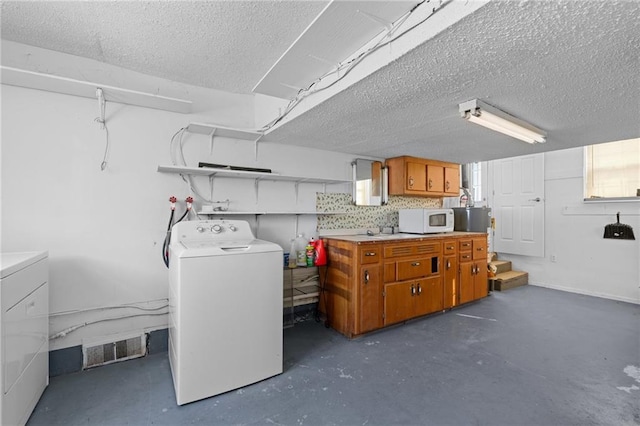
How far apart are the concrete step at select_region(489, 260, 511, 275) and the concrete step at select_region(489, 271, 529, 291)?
0.07 meters

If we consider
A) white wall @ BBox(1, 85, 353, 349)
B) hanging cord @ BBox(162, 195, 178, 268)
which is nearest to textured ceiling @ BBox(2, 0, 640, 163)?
white wall @ BBox(1, 85, 353, 349)

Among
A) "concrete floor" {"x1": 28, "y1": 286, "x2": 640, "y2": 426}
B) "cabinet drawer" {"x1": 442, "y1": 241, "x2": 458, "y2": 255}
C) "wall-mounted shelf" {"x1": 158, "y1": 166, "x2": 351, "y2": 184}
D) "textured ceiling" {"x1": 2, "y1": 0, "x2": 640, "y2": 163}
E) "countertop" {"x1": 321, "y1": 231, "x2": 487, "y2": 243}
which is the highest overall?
"textured ceiling" {"x1": 2, "y1": 0, "x2": 640, "y2": 163}

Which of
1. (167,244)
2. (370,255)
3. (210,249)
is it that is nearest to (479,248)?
(370,255)

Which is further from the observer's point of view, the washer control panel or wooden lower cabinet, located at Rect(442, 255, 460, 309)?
wooden lower cabinet, located at Rect(442, 255, 460, 309)

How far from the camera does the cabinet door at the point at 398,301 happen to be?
304 centimetres

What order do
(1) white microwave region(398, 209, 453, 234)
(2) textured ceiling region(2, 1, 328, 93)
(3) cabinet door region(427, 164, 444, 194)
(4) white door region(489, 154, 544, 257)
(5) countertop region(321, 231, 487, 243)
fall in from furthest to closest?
(4) white door region(489, 154, 544, 257) → (3) cabinet door region(427, 164, 444, 194) → (1) white microwave region(398, 209, 453, 234) → (5) countertop region(321, 231, 487, 243) → (2) textured ceiling region(2, 1, 328, 93)

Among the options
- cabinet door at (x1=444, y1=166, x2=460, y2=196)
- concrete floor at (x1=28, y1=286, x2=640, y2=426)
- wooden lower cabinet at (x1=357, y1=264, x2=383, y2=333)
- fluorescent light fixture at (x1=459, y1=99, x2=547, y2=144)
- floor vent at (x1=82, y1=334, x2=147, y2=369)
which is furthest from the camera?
cabinet door at (x1=444, y1=166, x2=460, y2=196)

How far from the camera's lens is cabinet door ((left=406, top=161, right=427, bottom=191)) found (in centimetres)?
391

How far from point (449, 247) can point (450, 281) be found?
0.44 metres

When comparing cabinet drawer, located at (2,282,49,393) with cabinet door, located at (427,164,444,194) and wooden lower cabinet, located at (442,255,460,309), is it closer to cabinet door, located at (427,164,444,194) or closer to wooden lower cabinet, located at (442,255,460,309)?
wooden lower cabinet, located at (442,255,460,309)

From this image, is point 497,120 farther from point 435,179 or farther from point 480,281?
point 480,281

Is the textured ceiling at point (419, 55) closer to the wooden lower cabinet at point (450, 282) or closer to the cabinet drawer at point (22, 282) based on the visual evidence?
the cabinet drawer at point (22, 282)

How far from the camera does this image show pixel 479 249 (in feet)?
13.4

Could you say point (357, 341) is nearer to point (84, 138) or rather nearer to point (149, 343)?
point (149, 343)
